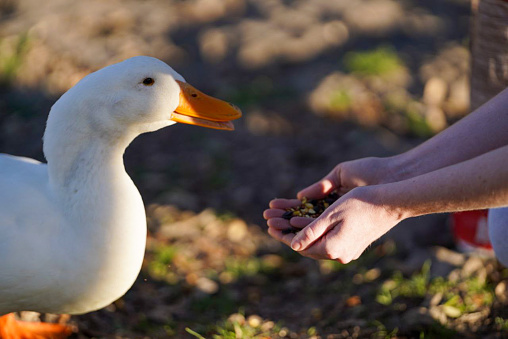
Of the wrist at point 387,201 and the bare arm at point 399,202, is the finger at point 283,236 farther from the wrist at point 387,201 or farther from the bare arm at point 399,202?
the wrist at point 387,201

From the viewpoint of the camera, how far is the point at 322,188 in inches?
108

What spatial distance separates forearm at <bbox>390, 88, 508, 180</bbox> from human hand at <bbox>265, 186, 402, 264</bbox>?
0.52 m

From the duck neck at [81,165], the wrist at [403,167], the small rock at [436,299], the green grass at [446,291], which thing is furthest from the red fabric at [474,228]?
the duck neck at [81,165]

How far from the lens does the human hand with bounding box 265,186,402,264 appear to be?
2.10 m

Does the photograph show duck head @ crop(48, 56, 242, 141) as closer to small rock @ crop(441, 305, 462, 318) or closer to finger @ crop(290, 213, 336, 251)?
finger @ crop(290, 213, 336, 251)

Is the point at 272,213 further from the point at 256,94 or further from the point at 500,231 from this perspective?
the point at 256,94

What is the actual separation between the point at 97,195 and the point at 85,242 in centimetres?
21

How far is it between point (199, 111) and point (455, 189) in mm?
1142

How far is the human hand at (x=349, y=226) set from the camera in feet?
6.89

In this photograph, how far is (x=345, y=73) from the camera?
530 cm

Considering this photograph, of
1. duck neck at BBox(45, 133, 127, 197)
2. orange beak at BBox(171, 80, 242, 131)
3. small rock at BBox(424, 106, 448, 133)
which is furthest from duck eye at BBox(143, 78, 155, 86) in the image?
small rock at BBox(424, 106, 448, 133)

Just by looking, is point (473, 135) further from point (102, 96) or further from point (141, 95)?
point (102, 96)

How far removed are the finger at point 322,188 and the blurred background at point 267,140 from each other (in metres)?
0.69

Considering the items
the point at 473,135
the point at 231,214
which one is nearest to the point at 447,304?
the point at 473,135
